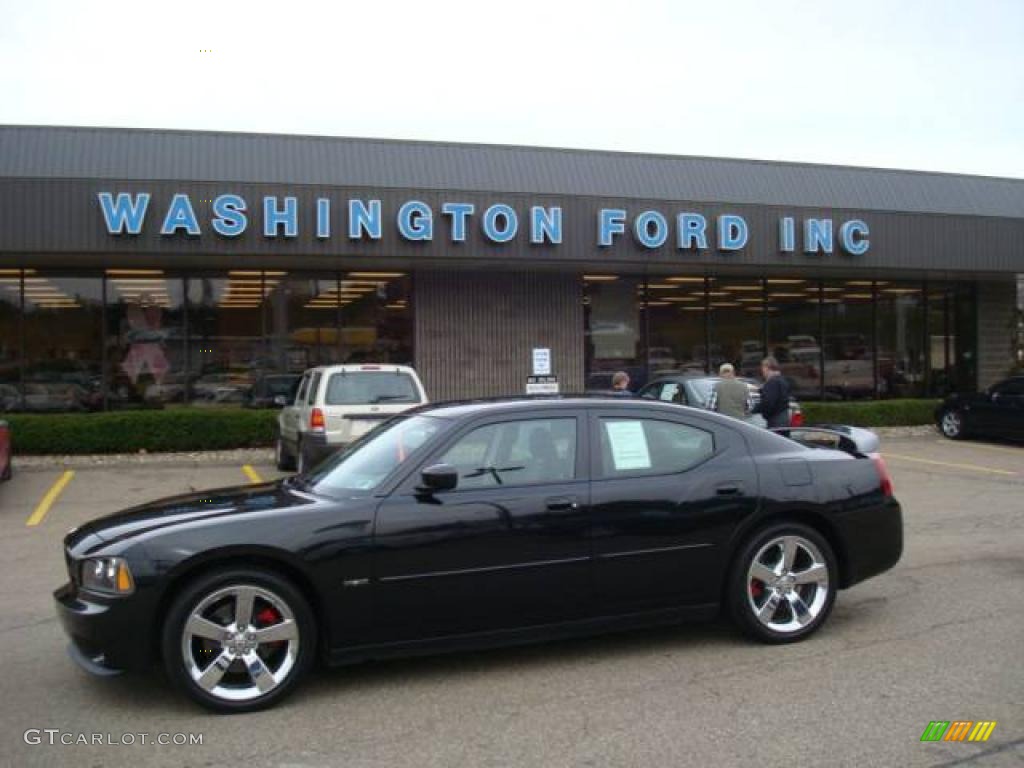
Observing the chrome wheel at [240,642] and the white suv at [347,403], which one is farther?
the white suv at [347,403]

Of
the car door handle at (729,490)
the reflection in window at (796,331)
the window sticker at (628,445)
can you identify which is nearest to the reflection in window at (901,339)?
the reflection in window at (796,331)

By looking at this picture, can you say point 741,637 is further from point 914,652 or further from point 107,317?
point 107,317

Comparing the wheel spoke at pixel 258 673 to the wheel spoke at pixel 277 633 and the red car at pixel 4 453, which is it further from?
the red car at pixel 4 453

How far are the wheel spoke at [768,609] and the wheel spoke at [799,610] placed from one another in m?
0.09

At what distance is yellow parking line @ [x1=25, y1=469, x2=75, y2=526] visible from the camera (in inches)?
407

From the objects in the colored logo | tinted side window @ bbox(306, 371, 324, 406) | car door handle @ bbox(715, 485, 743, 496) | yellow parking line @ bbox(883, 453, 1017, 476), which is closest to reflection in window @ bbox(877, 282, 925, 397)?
yellow parking line @ bbox(883, 453, 1017, 476)

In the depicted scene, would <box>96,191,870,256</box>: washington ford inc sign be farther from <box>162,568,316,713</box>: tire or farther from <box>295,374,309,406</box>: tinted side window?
A: <box>162,568,316,713</box>: tire

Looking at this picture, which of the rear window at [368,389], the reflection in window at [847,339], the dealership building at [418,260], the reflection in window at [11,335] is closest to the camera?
the rear window at [368,389]

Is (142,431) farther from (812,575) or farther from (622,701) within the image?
(622,701)

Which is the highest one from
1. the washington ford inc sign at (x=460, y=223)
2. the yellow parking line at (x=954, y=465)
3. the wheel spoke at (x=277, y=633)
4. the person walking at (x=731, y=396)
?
the washington ford inc sign at (x=460, y=223)

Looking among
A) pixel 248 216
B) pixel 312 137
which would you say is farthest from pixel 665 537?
pixel 312 137

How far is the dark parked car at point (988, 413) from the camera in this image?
56.4 ft

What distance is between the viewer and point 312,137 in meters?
18.6

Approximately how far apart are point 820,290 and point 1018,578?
49.9 feet
